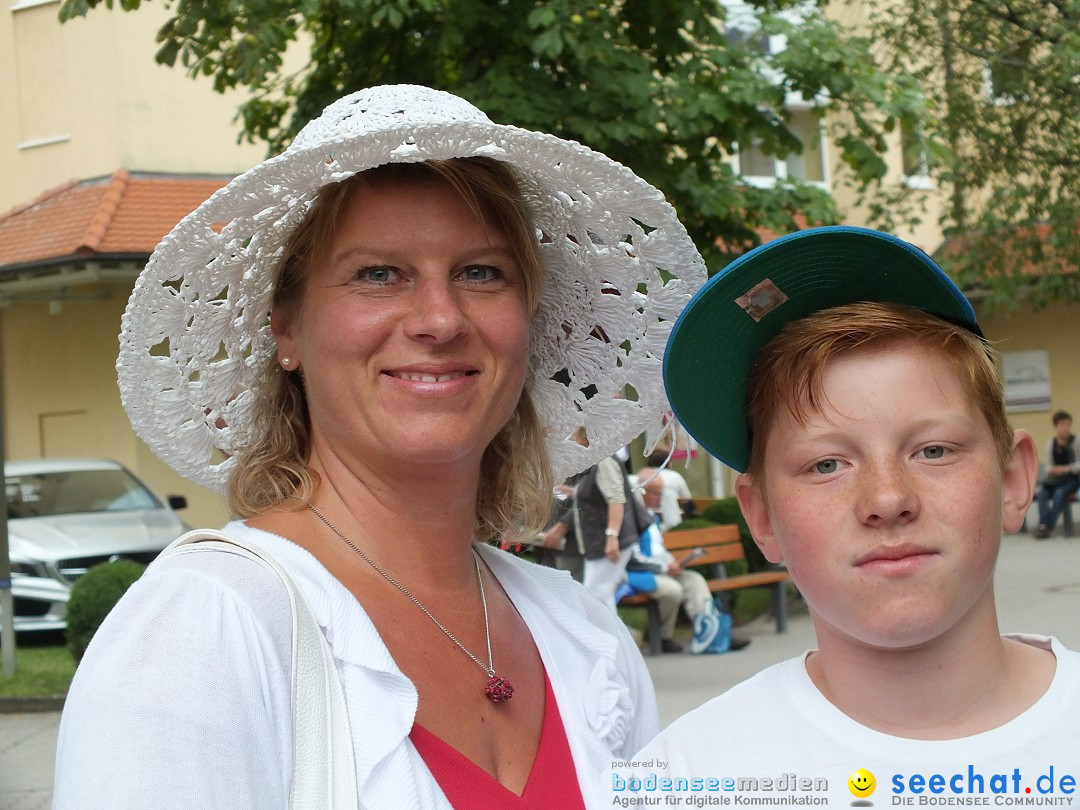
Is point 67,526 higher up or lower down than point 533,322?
lower down

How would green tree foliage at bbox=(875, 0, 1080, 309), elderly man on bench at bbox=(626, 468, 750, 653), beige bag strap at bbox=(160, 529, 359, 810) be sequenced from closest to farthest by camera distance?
beige bag strap at bbox=(160, 529, 359, 810), elderly man on bench at bbox=(626, 468, 750, 653), green tree foliage at bbox=(875, 0, 1080, 309)

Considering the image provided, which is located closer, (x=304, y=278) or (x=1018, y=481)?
(x=1018, y=481)

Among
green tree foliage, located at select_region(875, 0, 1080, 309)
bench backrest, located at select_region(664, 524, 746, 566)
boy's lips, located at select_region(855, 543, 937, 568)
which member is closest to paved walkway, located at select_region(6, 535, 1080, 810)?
bench backrest, located at select_region(664, 524, 746, 566)

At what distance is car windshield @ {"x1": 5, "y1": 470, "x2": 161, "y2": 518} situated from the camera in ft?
40.7

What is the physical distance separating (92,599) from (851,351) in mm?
8878

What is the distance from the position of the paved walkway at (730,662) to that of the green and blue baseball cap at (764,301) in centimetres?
561

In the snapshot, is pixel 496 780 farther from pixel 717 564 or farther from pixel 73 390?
pixel 73 390

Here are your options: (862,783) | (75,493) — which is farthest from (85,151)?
(862,783)

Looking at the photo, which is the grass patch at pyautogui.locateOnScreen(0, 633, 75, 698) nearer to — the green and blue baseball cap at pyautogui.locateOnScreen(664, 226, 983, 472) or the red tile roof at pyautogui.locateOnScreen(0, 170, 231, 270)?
the red tile roof at pyautogui.locateOnScreen(0, 170, 231, 270)

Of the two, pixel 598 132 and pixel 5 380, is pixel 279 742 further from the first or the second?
pixel 5 380

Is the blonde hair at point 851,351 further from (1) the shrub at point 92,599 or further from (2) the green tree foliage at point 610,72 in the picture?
(1) the shrub at point 92,599

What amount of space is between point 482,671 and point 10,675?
345 inches

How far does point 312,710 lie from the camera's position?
1.66 m

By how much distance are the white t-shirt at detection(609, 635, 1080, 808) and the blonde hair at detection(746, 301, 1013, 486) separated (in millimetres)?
275
